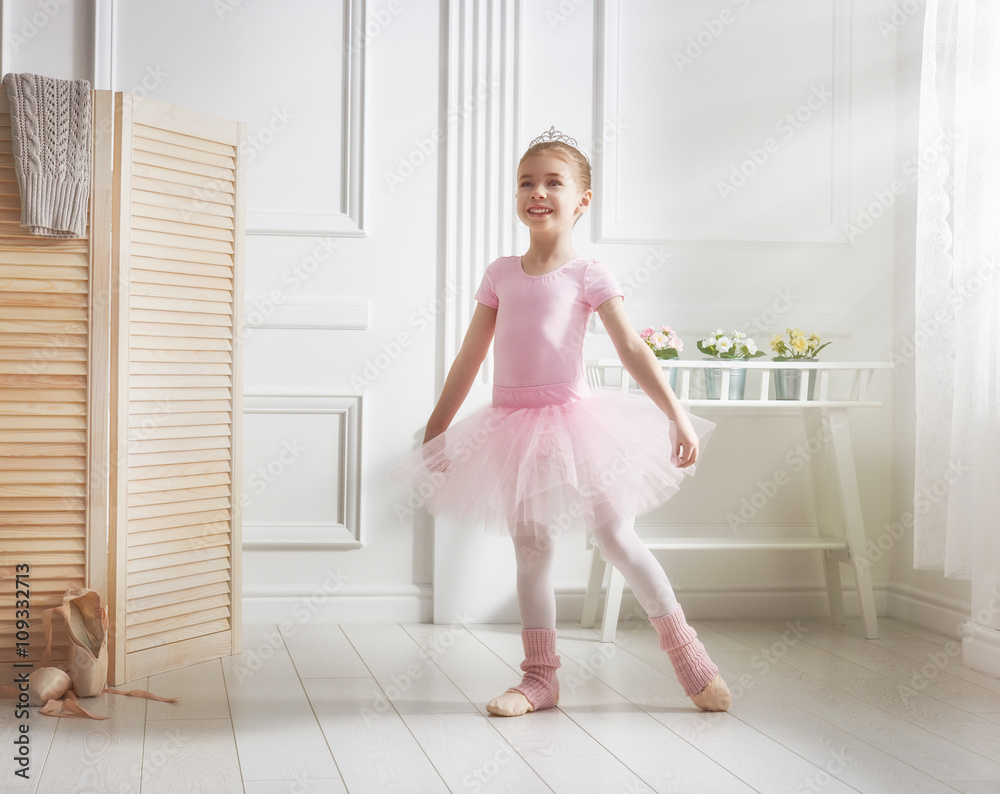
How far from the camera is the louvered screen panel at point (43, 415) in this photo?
6.52 feet

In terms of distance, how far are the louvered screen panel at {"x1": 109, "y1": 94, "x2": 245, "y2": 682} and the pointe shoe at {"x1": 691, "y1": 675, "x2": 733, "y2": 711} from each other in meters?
1.13

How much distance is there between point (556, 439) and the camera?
5.80 feet

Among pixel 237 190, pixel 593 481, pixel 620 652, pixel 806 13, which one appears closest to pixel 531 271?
pixel 593 481

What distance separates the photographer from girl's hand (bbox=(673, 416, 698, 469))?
5.82 ft

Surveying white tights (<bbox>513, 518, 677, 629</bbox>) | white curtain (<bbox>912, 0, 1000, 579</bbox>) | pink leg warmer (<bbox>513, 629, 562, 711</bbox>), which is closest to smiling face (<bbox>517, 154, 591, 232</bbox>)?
white tights (<bbox>513, 518, 677, 629</bbox>)

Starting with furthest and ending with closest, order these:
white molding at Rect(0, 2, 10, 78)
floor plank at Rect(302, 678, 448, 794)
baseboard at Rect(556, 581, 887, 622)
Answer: baseboard at Rect(556, 581, 887, 622)
white molding at Rect(0, 2, 10, 78)
floor plank at Rect(302, 678, 448, 794)

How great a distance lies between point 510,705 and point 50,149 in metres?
1.46

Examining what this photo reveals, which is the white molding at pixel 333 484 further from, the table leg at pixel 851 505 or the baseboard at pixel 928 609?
the baseboard at pixel 928 609

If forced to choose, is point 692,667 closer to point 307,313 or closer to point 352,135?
point 307,313

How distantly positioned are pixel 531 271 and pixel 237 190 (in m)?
0.85

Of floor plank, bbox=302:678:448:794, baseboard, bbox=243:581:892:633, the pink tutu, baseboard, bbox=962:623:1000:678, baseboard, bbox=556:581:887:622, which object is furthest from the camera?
baseboard, bbox=556:581:887:622

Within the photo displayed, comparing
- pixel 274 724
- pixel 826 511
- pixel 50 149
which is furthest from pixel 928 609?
pixel 50 149

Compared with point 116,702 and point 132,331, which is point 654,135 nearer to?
point 132,331

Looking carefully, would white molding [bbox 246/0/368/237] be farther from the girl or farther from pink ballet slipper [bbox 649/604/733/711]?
pink ballet slipper [bbox 649/604/733/711]
